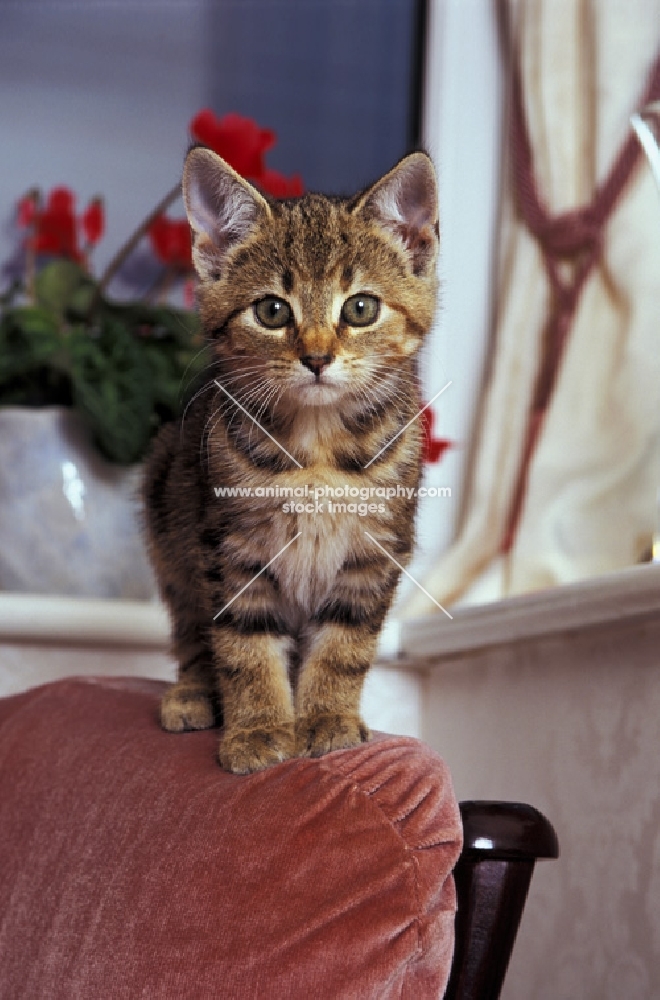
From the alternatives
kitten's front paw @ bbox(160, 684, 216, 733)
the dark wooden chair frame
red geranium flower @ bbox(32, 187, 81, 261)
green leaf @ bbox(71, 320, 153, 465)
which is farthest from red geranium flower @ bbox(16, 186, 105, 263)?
the dark wooden chair frame

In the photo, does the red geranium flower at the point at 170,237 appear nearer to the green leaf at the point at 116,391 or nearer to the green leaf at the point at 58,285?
the green leaf at the point at 58,285

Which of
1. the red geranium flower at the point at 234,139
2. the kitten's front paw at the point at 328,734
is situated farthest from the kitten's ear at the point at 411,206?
the red geranium flower at the point at 234,139

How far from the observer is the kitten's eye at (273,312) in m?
0.75

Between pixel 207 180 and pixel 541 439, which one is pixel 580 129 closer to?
pixel 541 439

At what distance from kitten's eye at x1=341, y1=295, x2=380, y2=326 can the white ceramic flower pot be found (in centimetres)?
54

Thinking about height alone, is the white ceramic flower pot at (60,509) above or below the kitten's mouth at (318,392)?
below

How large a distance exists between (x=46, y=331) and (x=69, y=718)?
1.89 feet

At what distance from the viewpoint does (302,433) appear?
771 mm

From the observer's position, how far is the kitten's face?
0.73 metres

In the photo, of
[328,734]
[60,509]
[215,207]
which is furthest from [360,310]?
[60,509]

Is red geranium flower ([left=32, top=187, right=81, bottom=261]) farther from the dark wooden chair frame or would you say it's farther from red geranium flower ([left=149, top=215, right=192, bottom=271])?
the dark wooden chair frame

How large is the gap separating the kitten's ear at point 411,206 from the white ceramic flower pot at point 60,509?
55cm

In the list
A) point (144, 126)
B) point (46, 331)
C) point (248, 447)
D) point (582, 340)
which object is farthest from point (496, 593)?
point (144, 126)

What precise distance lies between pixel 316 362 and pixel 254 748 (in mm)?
272
